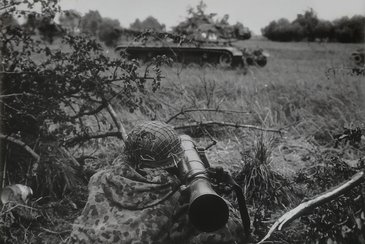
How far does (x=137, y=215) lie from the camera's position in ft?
8.59

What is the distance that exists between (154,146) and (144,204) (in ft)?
1.22

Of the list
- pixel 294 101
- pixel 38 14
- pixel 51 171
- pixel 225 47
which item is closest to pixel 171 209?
pixel 51 171

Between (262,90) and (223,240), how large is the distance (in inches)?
191

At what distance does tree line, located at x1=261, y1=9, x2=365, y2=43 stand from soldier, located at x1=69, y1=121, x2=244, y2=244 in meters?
15.9

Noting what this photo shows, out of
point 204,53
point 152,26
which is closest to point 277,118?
point 152,26

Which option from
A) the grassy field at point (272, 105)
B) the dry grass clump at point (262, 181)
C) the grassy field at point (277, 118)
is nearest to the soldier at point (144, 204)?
the grassy field at point (277, 118)

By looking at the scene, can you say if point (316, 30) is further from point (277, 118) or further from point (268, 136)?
point (268, 136)

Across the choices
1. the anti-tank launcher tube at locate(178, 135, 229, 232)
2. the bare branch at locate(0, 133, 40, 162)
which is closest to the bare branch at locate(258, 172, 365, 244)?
the anti-tank launcher tube at locate(178, 135, 229, 232)

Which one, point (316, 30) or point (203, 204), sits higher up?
point (316, 30)

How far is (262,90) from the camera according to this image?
718 centimetres

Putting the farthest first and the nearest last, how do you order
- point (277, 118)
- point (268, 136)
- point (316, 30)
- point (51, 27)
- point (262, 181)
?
point (316, 30) → point (277, 118) → point (51, 27) → point (268, 136) → point (262, 181)

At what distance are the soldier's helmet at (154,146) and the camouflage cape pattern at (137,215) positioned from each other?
13 centimetres

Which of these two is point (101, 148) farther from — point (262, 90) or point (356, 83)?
point (356, 83)

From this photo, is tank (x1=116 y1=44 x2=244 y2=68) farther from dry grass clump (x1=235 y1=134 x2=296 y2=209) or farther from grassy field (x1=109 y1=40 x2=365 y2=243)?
dry grass clump (x1=235 y1=134 x2=296 y2=209)
